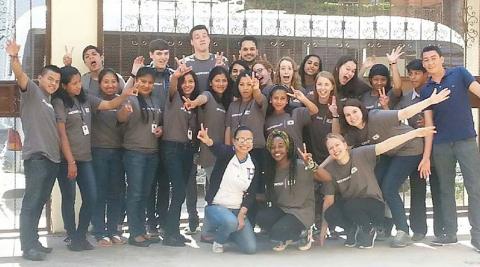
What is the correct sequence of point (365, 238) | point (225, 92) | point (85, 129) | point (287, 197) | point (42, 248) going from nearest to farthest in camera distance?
1. point (42, 248)
2. point (85, 129)
3. point (287, 197)
4. point (365, 238)
5. point (225, 92)

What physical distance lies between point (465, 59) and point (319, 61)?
2.14 meters

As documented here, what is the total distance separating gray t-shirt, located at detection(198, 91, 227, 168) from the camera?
5441 millimetres

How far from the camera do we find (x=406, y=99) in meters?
5.71

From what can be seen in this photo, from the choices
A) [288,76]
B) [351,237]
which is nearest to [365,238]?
[351,237]

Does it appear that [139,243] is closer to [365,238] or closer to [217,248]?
[217,248]

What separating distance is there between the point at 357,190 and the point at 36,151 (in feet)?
8.69

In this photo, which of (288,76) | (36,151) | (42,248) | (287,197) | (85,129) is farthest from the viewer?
(288,76)

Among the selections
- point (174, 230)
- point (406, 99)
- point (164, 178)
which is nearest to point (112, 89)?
point (164, 178)

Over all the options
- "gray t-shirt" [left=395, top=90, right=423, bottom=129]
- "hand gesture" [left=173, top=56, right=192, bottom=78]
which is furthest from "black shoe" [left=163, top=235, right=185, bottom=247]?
"gray t-shirt" [left=395, top=90, right=423, bottom=129]

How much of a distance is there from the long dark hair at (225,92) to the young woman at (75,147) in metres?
0.76

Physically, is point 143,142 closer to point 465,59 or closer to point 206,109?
point 206,109

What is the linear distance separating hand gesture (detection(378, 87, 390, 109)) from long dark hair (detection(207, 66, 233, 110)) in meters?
1.33

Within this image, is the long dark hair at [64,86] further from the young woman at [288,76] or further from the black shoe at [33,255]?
the young woman at [288,76]

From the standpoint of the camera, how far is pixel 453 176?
5473mm
